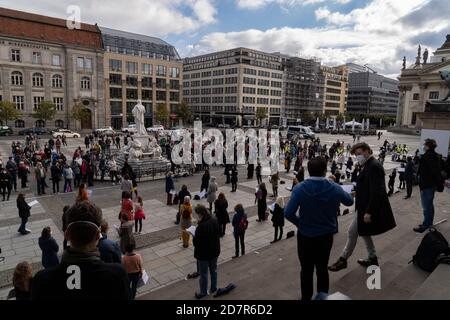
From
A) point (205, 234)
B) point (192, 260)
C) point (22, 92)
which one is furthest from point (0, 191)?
point (22, 92)

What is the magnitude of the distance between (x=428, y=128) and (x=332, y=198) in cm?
1499

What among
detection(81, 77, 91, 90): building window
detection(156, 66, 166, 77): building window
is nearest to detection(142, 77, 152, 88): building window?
detection(156, 66, 166, 77): building window

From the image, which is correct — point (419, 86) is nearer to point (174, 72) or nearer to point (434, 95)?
point (434, 95)

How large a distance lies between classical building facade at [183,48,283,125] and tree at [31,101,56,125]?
1907 inches

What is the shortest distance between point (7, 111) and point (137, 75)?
3317 cm

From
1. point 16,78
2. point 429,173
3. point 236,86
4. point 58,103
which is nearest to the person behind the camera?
point 429,173

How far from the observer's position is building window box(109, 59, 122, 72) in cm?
7156

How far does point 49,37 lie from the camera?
174 ft

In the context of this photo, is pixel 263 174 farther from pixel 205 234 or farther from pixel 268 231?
pixel 205 234

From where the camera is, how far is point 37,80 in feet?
176

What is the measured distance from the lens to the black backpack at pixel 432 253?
4.55 meters

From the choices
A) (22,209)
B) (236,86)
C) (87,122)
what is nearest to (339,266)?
(22,209)

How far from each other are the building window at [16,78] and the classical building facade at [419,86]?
80362mm

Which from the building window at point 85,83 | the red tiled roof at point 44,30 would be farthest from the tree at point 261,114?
the building window at point 85,83
